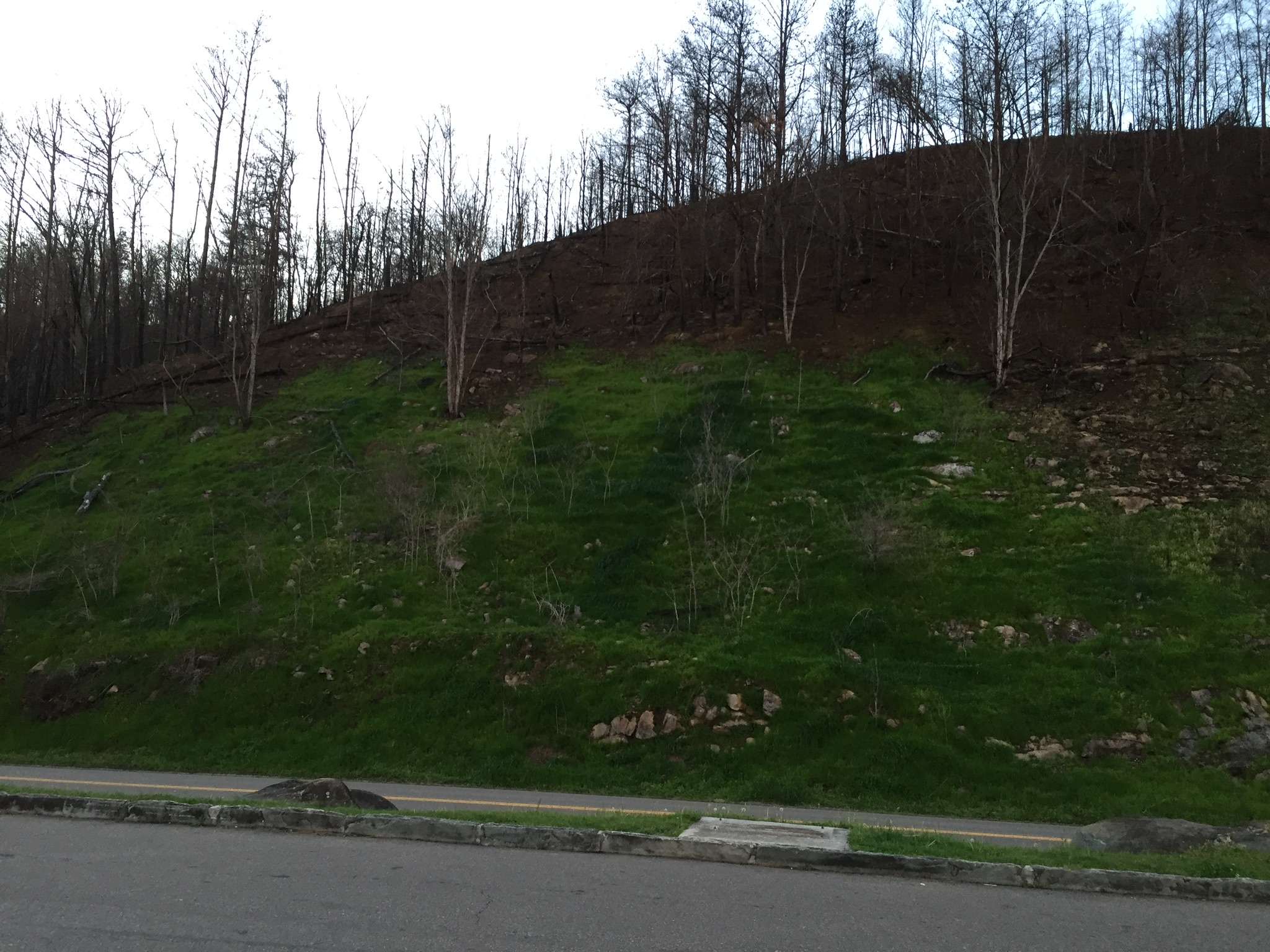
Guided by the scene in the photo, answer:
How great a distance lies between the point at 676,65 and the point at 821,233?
8627 millimetres

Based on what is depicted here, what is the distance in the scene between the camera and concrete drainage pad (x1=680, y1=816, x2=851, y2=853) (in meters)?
7.52

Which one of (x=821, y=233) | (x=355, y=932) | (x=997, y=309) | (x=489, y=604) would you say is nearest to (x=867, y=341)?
(x=997, y=309)

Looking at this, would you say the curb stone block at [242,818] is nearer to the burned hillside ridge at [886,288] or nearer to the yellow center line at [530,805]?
the yellow center line at [530,805]

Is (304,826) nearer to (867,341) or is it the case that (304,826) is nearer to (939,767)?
(939,767)

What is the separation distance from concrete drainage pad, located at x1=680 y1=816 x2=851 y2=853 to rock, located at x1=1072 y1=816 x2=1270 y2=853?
2.53m

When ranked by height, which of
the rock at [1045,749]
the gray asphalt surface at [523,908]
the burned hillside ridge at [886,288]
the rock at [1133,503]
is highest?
the burned hillside ridge at [886,288]

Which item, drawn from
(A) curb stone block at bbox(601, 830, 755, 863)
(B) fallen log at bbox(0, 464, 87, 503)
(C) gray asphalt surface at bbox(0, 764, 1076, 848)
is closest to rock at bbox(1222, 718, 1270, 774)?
(C) gray asphalt surface at bbox(0, 764, 1076, 848)

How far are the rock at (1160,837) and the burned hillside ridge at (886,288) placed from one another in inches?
709

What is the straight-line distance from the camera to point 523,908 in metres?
6.04

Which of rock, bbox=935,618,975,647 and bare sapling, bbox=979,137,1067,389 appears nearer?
rock, bbox=935,618,975,647

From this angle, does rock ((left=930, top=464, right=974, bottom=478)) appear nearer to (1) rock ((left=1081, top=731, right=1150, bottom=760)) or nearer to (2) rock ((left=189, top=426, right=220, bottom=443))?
(1) rock ((left=1081, top=731, right=1150, bottom=760))

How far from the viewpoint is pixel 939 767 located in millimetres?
13641

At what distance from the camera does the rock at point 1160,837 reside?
8.29 meters

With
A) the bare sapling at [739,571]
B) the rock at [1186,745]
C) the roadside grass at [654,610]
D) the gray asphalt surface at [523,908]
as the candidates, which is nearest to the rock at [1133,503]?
the roadside grass at [654,610]
